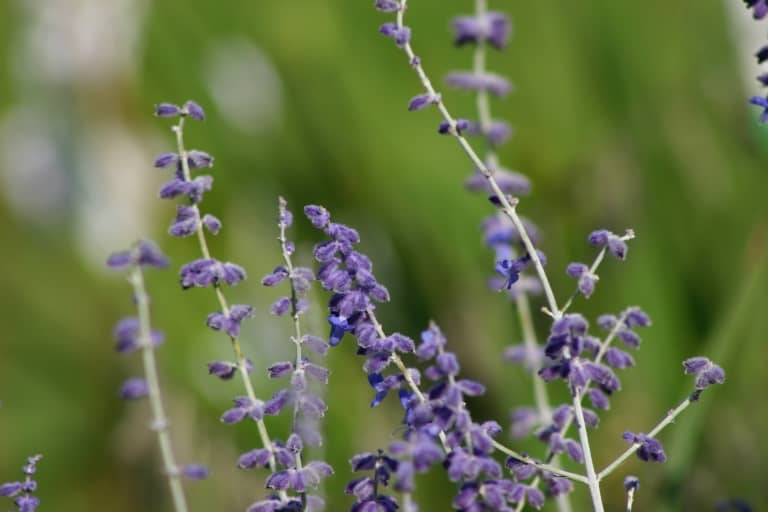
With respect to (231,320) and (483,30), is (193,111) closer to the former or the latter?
(231,320)

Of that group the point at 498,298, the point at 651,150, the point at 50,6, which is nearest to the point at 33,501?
the point at 498,298

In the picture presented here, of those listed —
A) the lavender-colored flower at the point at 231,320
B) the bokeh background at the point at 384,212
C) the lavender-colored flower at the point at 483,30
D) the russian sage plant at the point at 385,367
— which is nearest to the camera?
the russian sage plant at the point at 385,367

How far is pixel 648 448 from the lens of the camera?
2.46ft

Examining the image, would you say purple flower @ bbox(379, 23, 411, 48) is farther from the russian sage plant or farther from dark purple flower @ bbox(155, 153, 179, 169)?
dark purple flower @ bbox(155, 153, 179, 169)

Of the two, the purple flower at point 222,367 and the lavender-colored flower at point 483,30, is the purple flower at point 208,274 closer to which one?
the purple flower at point 222,367

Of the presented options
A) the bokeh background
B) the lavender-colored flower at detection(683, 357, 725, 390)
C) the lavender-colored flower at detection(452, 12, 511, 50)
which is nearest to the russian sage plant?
the lavender-colored flower at detection(683, 357, 725, 390)

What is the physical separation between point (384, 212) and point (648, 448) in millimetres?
1486

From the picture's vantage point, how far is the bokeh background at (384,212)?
1.62 metres

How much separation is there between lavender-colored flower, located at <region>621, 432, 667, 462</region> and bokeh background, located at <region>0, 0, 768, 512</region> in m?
0.41

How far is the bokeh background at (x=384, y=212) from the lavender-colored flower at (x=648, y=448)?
41 centimetres

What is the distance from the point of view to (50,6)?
3.86 meters

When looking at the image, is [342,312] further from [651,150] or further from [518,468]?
[651,150]

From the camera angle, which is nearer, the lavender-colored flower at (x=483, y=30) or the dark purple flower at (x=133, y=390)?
the dark purple flower at (x=133, y=390)

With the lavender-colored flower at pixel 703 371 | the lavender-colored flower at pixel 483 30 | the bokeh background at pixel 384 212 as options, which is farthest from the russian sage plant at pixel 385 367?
the lavender-colored flower at pixel 483 30
